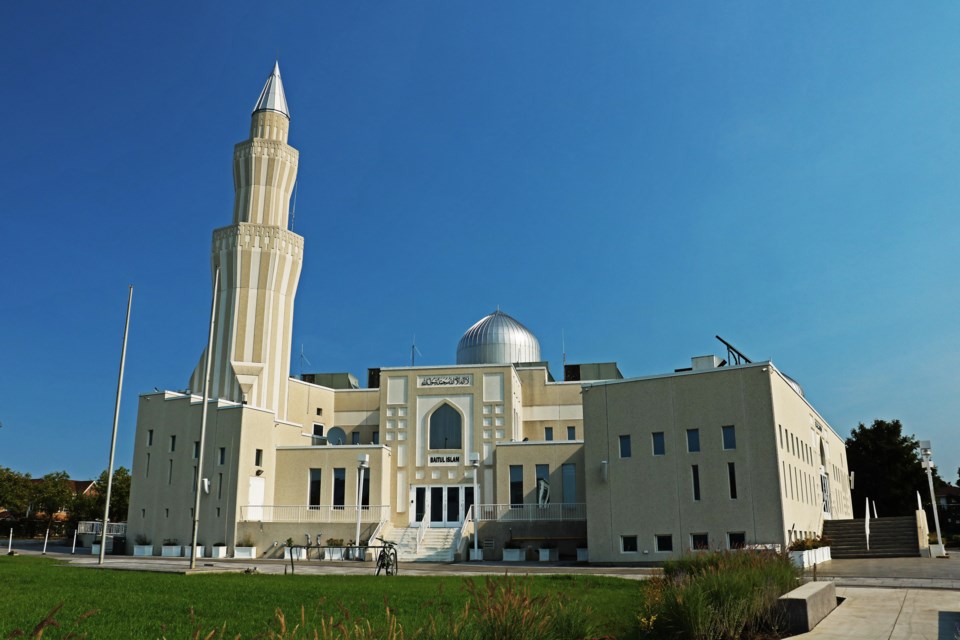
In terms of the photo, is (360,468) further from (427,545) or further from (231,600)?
(231,600)

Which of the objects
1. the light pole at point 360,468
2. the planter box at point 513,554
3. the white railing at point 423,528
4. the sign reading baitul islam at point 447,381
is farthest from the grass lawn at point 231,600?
the sign reading baitul islam at point 447,381

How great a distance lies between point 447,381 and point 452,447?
3.38 metres

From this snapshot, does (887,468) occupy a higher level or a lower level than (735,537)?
higher

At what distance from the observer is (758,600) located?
9531 millimetres

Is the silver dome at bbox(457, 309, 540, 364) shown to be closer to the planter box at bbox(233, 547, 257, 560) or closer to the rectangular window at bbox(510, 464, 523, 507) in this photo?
the rectangular window at bbox(510, 464, 523, 507)

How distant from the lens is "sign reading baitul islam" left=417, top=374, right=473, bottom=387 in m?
39.6

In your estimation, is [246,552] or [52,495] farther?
[52,495]

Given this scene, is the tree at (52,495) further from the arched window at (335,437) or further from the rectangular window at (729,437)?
the rectangular window at (729,437)

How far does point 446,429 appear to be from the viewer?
3903 cm

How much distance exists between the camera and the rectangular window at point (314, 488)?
36.4 metres

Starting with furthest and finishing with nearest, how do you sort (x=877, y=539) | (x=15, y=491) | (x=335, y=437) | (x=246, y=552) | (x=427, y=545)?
(x=15, y=491), (x=335, y=437), (x=246, y=552), (x=427, y=545), (x=877, y=539)

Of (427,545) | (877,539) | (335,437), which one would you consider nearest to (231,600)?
(427,545)

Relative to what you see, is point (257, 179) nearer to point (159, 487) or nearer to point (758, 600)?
point (159, 487)

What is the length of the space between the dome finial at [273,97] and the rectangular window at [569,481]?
27.8 meters
